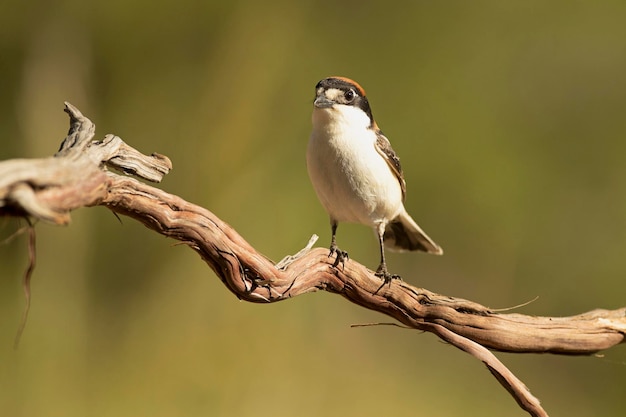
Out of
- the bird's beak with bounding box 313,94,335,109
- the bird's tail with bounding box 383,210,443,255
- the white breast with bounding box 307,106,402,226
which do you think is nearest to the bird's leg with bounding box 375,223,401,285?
the white breast with bounding box 307,106,402,226

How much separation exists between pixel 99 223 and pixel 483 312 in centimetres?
272

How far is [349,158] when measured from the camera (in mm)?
2238

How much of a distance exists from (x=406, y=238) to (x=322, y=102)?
871mm

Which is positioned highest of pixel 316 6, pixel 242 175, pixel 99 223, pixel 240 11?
pixel 316 6

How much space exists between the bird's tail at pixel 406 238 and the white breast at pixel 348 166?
0.44 m

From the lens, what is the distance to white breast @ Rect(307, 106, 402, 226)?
88.1 inches

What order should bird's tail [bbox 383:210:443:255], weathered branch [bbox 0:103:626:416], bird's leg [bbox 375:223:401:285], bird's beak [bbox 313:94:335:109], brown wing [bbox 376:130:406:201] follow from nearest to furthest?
weathered branch [bbox 0:103:626:416] → bird's leg [bbox 375:223:401:285] → bird's beak [bbox 313:94:335:109] → brown wing [bbox 376:130:406:201] → bird's tail [bbox 383:210:443:255]

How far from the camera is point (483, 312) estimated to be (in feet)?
5.55

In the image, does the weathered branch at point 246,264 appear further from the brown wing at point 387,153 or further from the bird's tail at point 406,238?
the bird's tail at point 406,238

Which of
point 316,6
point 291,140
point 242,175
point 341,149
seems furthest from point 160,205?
point 316,6

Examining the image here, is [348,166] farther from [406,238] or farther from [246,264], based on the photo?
[246,264]

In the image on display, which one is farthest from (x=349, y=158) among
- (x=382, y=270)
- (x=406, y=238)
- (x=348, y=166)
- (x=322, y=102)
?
(x=406, y=238)

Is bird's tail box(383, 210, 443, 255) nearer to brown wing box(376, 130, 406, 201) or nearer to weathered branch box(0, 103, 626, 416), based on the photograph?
brown wing box(376, 130, 406, 201)

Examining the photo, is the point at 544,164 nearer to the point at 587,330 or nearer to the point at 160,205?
the point at 587,330
